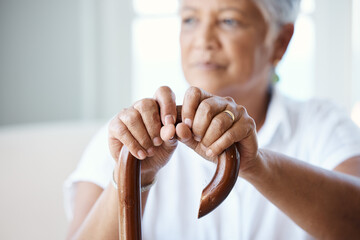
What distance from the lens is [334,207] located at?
65cm

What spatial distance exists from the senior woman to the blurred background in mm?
1317

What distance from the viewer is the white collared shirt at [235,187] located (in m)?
0.83

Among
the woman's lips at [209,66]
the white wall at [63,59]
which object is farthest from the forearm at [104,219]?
the white wall at [63,59]

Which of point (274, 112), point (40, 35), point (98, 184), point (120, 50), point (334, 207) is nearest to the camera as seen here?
point (334, 207)

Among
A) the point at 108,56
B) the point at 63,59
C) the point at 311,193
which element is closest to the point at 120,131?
the point at 311,193

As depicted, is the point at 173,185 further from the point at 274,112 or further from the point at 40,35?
the point at 40,35

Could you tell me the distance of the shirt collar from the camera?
89cm

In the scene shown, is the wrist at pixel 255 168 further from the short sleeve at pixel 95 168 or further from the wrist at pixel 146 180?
the short sleeve at pixel 95 168

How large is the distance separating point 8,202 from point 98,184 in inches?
22.0

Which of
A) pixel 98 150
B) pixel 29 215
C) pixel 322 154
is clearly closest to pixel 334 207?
pixel 322 154

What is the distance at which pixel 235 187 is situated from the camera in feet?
2.76

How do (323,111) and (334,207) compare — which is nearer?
(334,207)

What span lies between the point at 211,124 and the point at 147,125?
75 mm

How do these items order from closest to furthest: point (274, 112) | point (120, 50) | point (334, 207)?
1. point (334, 207)
2. point (274, 112)
3. point (120, 50)
